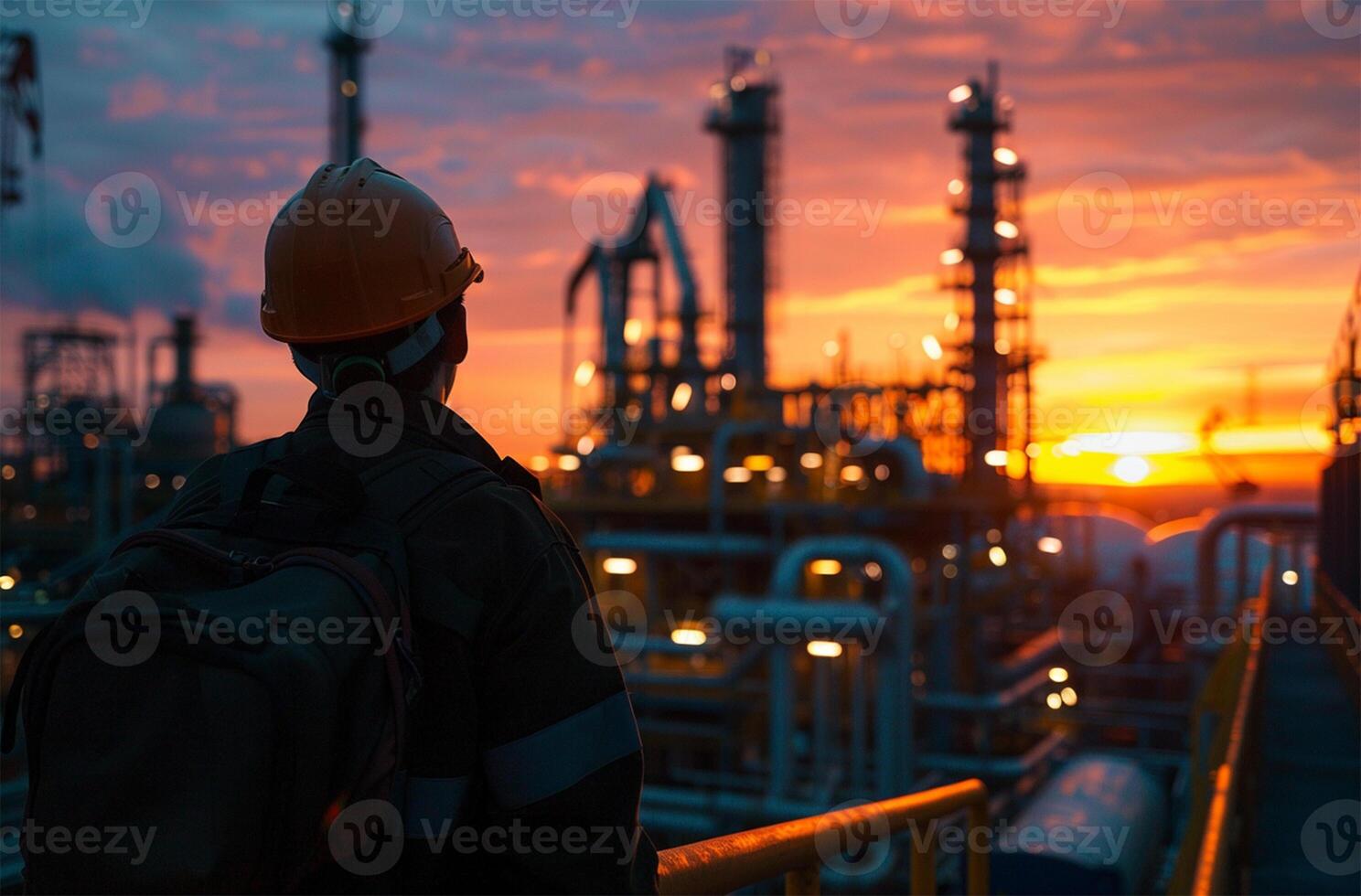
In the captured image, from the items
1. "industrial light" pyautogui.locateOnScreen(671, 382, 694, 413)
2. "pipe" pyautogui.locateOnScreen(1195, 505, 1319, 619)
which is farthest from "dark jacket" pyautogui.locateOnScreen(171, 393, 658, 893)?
"industrial light" pyautogui.locateOnScreen(671, 382, 694, 413)

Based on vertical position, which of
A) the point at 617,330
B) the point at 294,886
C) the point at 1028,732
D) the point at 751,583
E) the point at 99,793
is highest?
the point at 617,330

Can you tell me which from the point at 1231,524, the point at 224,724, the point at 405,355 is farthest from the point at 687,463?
the point at 224,724

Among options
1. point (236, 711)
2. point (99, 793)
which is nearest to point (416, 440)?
point (236, 711)

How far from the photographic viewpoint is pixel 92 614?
1430 millimetres

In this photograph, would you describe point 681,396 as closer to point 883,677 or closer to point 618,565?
point 618,565

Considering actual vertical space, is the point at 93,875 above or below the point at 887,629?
above

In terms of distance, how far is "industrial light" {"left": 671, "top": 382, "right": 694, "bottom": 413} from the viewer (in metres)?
32.2

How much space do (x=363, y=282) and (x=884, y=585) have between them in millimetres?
19879

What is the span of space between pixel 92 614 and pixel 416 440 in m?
0.51

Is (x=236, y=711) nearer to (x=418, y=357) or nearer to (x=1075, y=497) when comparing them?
(x=418, y=357)

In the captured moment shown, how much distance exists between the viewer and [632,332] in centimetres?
3491

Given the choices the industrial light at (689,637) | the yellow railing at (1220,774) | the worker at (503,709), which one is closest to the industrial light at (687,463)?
the industrial light at (689,637)

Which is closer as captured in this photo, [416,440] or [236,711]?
[236,711]

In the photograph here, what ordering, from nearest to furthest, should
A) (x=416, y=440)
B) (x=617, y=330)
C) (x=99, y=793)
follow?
(x=99, y=793), (x=416, y=440), (x=617, y=330)
